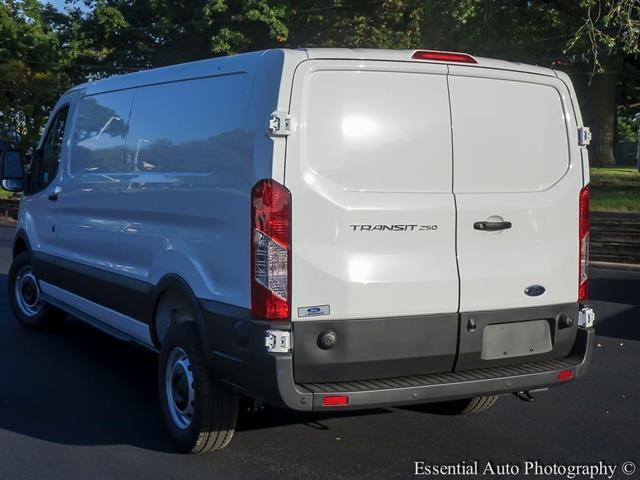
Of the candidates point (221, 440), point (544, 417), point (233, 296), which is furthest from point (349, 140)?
point (544, 417)

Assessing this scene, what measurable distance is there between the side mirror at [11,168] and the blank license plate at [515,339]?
538 cm

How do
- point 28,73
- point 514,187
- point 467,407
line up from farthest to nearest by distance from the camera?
point 28,73, point 467,407, point 514,187

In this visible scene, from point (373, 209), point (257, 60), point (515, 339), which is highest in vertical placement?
point (257, 60)

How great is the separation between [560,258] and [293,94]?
191 cm

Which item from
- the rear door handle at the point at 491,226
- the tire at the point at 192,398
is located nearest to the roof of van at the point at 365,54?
the rear door handle at the point at 491,226

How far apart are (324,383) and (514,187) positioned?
1600 millimetres

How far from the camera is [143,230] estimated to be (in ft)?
18.0

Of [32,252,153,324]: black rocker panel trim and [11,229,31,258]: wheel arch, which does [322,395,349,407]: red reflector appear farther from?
[11,229,31,258]: wheel arch

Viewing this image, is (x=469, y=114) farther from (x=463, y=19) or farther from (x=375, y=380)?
(x=463, y=19)

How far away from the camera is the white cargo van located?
420 centimetres

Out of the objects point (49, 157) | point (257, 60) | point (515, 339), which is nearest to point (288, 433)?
point (515, 339)

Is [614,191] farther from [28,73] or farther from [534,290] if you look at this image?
[28,73]

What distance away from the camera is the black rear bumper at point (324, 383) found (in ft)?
13.6

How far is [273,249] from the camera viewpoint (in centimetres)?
416
